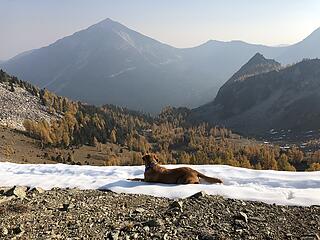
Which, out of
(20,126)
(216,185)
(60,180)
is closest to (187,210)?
(216,185)

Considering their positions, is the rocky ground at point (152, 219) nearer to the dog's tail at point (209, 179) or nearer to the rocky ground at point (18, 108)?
the dog's tail at point (209, 179)

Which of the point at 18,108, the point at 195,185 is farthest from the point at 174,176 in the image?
the point at 18,108

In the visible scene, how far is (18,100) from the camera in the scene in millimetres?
180750

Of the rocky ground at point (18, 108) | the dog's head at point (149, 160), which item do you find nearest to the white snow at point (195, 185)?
the dog's head at point (149, 160)

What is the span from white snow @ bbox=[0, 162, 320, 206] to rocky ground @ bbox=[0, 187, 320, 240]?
0.72 m

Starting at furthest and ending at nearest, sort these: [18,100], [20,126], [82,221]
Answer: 1. [18,100]
2. [20,126]
3. [82,221]

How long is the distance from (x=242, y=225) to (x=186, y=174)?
4.54 meters

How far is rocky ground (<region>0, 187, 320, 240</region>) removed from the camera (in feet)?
33.0

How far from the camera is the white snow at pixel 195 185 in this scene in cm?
1287

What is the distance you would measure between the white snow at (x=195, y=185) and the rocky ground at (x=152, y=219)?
0.72 metres

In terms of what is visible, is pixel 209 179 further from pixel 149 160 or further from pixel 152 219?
pixel 152 219

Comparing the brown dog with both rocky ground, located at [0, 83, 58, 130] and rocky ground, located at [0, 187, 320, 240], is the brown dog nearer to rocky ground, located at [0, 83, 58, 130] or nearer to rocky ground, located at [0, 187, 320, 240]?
rocky ground, located at [0, 187, 320, 240]

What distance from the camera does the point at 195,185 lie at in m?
14.1

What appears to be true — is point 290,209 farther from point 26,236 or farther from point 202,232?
point 26,236
